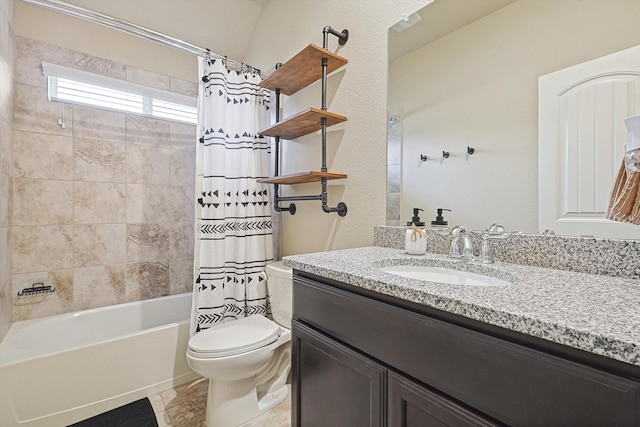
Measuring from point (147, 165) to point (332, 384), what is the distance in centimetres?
207

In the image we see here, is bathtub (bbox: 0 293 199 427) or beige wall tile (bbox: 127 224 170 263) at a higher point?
beige wall tile (bbox: 127 224 170 263)

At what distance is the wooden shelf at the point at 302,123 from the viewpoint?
5.18 feet

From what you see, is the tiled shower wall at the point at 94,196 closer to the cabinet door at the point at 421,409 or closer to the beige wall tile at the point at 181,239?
the beige wall tile at the point at 181,239

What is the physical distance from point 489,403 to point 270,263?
1.60 m

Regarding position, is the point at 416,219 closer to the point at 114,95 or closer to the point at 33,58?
the point at 114,95

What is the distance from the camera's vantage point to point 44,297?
6.22 feet

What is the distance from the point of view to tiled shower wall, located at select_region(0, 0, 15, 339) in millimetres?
1553

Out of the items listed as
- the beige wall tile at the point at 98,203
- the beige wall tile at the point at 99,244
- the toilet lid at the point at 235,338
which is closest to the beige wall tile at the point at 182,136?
the beige wall tile at the point at 98,203

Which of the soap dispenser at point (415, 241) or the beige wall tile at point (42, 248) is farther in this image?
the beige wall tile at point (42, 248)

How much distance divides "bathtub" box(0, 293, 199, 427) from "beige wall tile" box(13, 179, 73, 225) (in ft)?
2.05

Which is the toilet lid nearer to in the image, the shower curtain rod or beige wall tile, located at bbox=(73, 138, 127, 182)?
beige wall tile, located at bbox=(73, 138, 127, 182)

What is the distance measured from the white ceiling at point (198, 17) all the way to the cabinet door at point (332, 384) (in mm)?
2359

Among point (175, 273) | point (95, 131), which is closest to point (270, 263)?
point (175, 273)

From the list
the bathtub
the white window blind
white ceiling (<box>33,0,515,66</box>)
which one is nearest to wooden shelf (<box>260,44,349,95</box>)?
white ceiling (<box>33,0,515,66</box>)
